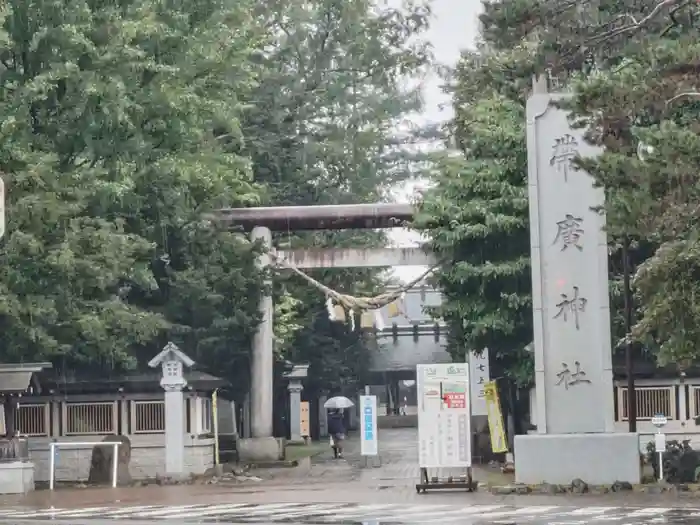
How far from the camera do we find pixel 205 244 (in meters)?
34.8

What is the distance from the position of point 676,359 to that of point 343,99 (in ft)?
116

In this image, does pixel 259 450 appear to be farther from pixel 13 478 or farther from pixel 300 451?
pixel 13 478

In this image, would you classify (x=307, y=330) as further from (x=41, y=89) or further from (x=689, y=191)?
(x=689, y=191)

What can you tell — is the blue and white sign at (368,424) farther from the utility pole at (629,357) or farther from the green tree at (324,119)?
the green tree at (324,119)

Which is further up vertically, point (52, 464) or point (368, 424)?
point (368, 424)

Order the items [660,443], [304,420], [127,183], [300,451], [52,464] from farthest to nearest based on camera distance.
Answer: [304,420]
[300,451]
[127,183]
[52,464]
[660,443]

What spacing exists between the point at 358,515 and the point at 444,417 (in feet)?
12.8

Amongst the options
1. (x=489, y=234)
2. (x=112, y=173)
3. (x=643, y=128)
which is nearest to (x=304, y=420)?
(x=112, y=173)

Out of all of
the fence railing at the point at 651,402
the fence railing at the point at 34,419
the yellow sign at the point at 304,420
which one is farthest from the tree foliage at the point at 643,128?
the yellow sign at the point at 304,420

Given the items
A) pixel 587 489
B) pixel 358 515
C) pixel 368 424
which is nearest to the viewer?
pixel 358 515

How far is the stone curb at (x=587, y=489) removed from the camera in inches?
840

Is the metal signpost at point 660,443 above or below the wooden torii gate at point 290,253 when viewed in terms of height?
below

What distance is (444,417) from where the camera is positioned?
2214cm

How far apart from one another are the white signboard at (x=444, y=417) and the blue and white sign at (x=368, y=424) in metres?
10.4
